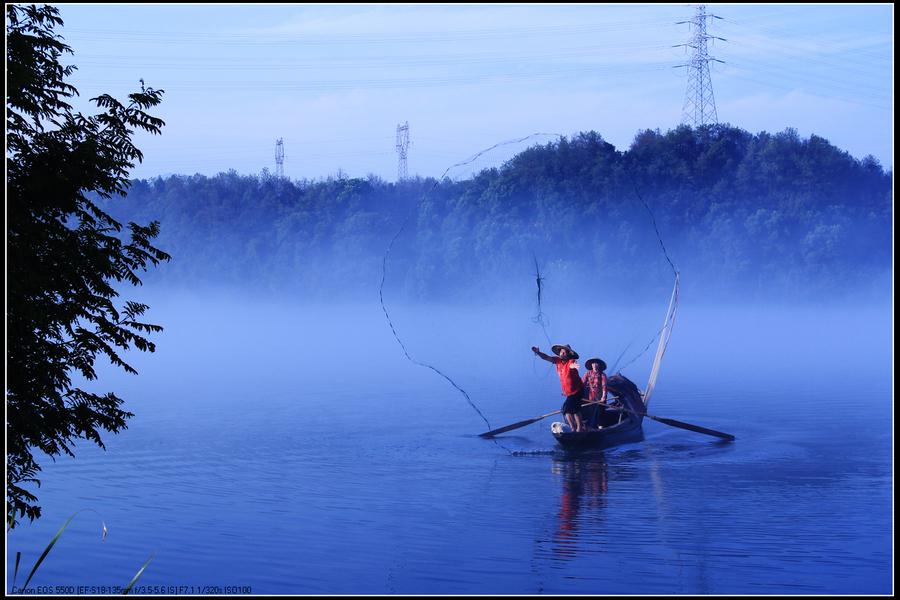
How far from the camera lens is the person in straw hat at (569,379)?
488 inches

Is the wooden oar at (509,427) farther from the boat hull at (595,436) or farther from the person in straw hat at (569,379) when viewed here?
the person in straw hat at (569,379)

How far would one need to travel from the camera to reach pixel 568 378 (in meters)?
13.1

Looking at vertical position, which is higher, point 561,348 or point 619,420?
point 561,348

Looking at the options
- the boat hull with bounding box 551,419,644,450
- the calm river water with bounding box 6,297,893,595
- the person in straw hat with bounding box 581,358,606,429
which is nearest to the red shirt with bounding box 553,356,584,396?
the calm river water with bounding box 6,297,893,595

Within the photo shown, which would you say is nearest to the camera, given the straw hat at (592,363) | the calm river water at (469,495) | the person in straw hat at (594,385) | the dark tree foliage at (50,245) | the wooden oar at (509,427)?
the dark tree foliage at (50,245)

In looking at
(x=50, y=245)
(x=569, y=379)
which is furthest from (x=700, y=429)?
(x=50, y=245)

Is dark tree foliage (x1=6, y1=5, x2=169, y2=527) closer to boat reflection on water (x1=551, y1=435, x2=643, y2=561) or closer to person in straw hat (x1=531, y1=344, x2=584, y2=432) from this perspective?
boat reflection on water (x1=551, y1=435, x2=643, y2=561)

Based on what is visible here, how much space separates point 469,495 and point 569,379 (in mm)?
2976

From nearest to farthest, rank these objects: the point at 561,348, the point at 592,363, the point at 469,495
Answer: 1. the point at 469,495
2. the point at 561,348
3. the point at 592,363

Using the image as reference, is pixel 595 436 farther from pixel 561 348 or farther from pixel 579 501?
pixel 579 501

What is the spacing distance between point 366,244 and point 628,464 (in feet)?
165

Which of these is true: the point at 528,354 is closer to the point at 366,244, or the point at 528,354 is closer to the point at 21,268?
the point at 21,268

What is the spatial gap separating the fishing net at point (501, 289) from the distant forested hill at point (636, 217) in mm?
2074

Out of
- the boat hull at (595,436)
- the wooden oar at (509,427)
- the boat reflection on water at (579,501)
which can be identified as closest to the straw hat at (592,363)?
the boat hull at (595,436)
